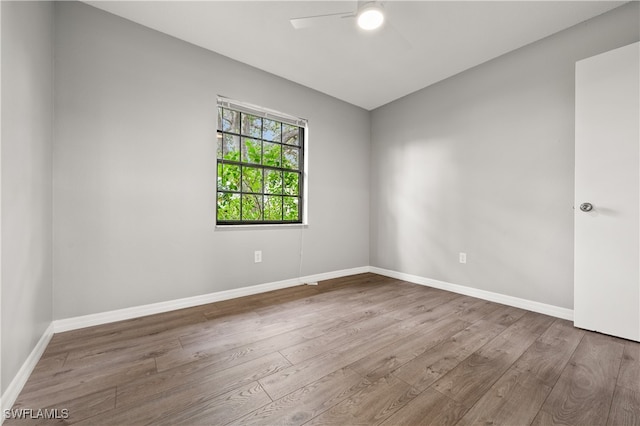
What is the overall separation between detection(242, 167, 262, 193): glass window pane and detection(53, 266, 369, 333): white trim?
3.56 ft

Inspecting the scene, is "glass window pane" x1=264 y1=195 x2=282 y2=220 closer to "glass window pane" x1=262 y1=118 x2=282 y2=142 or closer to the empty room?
the empty room

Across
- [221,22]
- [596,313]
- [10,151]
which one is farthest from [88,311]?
[596,313]

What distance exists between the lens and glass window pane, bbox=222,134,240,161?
2.78 metres

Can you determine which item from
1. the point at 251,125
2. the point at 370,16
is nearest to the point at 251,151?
the point at 251,125

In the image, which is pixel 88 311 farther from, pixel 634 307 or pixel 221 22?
pixel 634 307

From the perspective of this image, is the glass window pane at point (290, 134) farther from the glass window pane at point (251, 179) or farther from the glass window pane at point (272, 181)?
the glass window pane at point (251, 179)

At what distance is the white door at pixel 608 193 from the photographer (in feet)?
6.02

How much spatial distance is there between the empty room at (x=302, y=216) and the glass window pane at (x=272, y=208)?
27 millimetres

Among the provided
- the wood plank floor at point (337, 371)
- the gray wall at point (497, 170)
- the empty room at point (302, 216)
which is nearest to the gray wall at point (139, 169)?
the empty room at point (302, 216)

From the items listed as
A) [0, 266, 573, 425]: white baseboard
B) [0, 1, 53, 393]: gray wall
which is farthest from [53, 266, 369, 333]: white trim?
[0, 1, 53, 393]: gray wall

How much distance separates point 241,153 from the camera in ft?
9.50

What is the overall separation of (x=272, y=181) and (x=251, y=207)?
41cm

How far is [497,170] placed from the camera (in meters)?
2.67

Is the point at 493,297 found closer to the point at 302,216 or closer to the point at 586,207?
the point at 586,207
